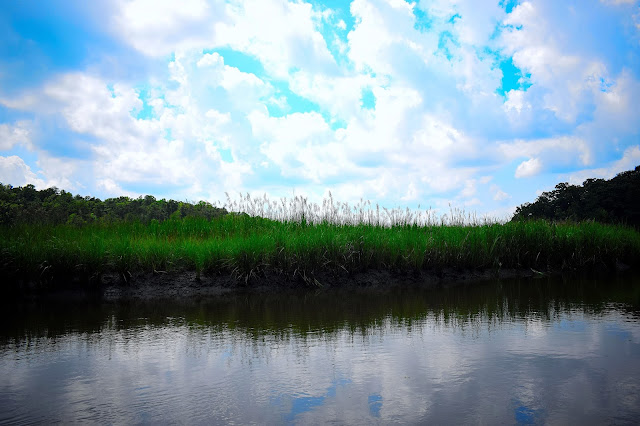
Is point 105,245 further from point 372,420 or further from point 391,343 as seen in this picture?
point 372,420

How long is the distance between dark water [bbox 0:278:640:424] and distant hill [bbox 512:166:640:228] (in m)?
18.1

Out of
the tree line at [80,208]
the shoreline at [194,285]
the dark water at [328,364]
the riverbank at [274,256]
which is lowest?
the dark water at [328,364]

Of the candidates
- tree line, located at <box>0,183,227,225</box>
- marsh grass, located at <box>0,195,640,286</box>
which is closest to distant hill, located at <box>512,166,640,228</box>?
marsh grass, located at <box>0,195,640,286</box>

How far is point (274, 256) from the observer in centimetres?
695

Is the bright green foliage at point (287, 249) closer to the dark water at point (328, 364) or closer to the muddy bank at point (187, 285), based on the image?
the muddy bank at point (187, 285)

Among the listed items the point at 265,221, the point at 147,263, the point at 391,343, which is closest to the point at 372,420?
the point at 391,343

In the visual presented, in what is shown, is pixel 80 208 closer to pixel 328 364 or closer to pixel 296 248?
pixel 296 248

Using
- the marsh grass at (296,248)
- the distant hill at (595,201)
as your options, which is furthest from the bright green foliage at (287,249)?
the distant hill at (595,201)

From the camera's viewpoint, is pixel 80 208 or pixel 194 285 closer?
pixel 194 285

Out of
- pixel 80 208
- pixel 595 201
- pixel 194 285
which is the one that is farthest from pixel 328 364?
pixel 595 201

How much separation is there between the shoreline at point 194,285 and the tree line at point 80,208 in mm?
4208

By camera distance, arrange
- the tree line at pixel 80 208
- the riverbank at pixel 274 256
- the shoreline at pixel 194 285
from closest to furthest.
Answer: the shoreline at pixel 194 285 < the riverbank at pixel 274 256 < the tree line at pixel 80 208

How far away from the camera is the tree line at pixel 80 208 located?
10.6 m

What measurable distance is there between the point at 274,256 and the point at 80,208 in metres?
11.4
